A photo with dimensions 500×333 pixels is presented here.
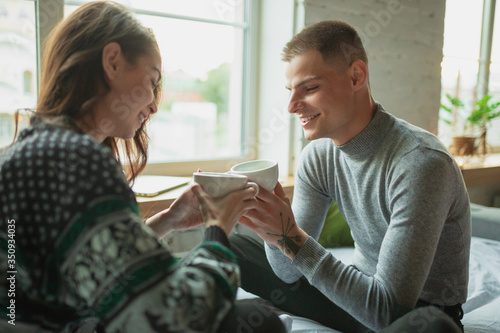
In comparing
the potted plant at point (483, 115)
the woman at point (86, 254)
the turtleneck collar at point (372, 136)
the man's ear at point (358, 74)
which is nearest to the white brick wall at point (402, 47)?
the potted plant at point (483, 115)

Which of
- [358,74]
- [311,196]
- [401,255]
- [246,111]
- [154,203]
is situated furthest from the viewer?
[246,111]

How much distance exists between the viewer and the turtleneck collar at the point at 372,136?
1.20m

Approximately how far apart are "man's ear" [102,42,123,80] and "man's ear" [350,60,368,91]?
0.68 metres

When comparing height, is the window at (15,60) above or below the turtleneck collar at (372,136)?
above

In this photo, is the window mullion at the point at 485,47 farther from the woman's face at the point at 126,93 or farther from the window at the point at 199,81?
the woman's face at the point at 126,93

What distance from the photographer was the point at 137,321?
62 cm

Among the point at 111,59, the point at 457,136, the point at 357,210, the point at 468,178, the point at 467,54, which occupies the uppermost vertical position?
the point at 467,54

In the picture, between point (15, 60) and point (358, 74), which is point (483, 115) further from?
point (15, 60)

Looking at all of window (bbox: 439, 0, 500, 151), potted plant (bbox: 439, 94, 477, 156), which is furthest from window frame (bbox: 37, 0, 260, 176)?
window (bbox: 439, 0, 500, 151)

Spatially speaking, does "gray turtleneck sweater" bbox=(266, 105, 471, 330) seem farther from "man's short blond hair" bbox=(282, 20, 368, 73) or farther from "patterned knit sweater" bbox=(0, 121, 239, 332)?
"patterned knit sweater" bbox=(0, 121, 239, 332)

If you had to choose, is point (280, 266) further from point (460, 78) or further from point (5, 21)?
point (460, 78)

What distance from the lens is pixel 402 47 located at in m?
2.55

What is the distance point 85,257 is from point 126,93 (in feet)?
1.16

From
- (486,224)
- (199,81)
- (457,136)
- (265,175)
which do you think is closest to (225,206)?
(265,175)
